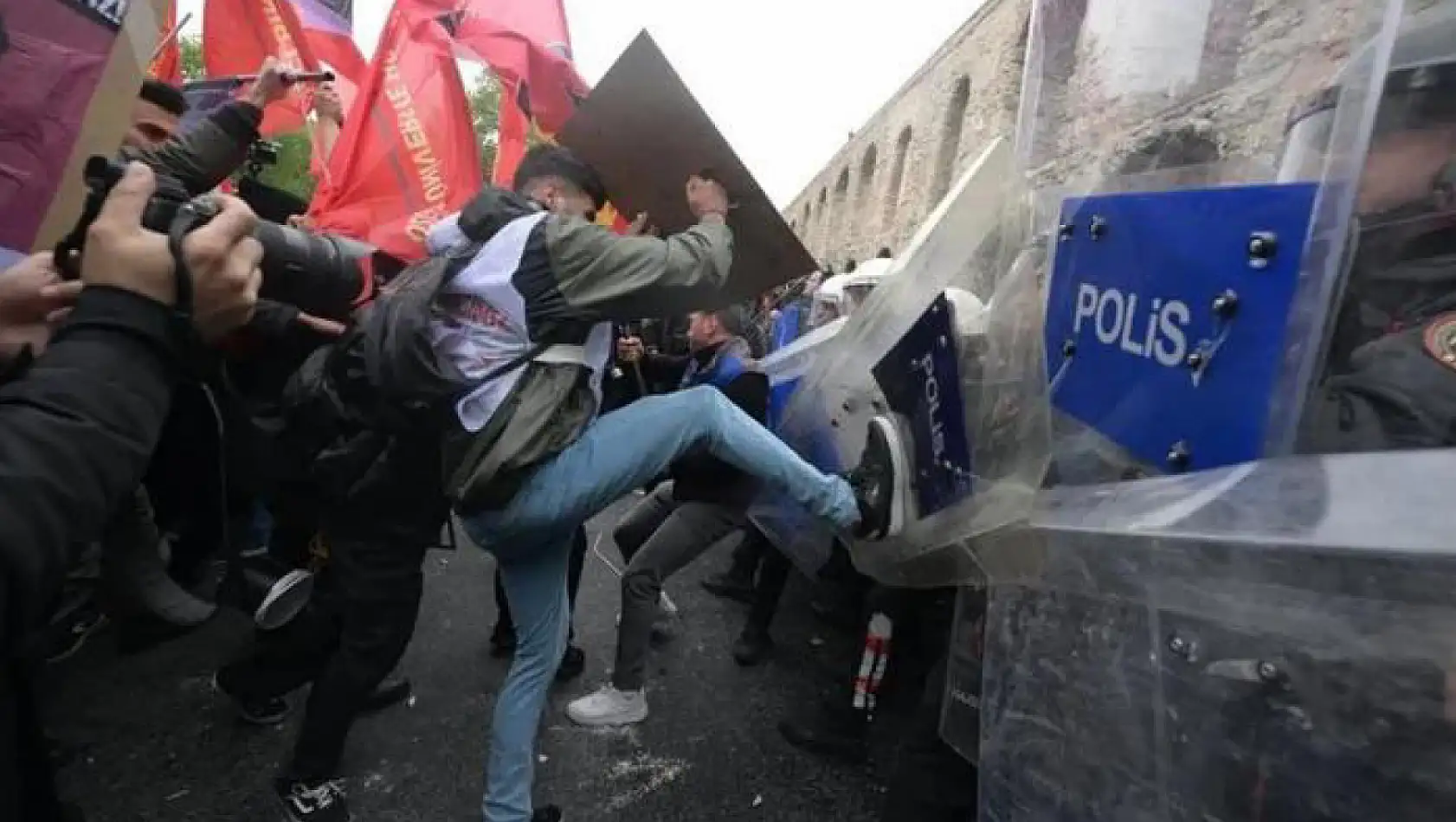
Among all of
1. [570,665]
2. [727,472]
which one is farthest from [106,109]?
[570,665]

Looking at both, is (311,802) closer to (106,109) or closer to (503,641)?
(503,641)

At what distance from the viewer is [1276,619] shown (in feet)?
2.52

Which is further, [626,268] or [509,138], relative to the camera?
[509,138]

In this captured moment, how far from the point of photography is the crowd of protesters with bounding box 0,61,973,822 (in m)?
0.79

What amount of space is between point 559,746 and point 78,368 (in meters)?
2.21

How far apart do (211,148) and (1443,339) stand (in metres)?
2.95

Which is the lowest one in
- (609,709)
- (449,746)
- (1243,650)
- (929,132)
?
(449,746)

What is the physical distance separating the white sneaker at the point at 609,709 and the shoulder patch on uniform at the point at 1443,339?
247 cm

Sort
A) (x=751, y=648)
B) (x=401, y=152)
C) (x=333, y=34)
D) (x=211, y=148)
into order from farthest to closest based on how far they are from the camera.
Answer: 1. (x=333, y=34)
2. (x=401, y=152)
3. (x=751, y=648)
4. (x=211, y=148)

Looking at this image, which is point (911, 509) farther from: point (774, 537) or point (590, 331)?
point (774, 537)

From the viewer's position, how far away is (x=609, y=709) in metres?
2.82

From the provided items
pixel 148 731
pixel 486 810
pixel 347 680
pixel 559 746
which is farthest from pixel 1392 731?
pixel 148 731

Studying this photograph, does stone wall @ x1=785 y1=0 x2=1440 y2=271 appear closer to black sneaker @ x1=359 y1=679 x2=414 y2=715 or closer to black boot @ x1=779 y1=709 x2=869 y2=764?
black boot @ x1=779 y1=709 x2=869 y2=764

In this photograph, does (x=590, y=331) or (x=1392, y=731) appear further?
(x=590, y=331)
